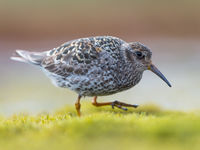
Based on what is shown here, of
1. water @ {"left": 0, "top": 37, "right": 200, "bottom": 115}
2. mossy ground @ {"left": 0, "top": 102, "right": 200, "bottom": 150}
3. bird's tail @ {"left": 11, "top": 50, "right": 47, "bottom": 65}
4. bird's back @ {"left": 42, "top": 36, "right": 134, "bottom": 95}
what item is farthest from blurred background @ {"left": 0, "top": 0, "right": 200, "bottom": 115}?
mossy ground @ {"left": 0, "top": 102, "right": 200, "bottom": 150}

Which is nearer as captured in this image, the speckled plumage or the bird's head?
the speckled plumage

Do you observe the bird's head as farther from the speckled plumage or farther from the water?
the water

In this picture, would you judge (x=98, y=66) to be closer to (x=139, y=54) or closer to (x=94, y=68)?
(x=94, y=68)

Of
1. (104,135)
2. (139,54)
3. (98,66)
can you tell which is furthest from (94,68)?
(104,135)

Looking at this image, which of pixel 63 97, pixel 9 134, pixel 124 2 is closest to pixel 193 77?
pixel 63 97

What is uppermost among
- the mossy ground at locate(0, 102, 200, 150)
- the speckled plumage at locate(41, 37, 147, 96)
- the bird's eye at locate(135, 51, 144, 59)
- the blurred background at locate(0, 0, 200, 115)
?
the blurred background at locate(0, 0, 200, 115)

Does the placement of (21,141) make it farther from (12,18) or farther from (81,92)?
(12,18)

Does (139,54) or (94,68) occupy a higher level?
(139,54)
